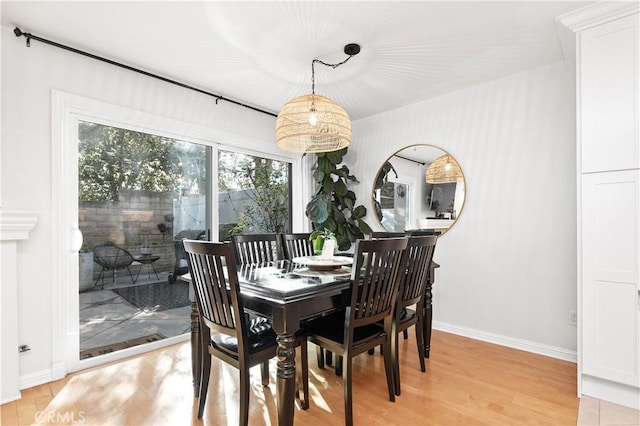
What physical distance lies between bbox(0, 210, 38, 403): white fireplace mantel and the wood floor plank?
139 millimetres

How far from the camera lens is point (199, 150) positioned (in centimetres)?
337

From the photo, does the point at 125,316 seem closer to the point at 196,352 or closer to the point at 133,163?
the point at 196,352

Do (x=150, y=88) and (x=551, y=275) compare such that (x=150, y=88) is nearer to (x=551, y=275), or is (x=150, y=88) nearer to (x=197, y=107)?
(x=197, y=107)

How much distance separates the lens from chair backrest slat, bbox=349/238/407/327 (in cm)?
176

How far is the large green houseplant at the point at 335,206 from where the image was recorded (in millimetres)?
3924

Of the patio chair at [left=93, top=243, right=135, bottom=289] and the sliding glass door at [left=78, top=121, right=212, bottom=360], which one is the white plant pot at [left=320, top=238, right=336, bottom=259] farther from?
the patio chair at [left=93, top=243, right=135, bottom=289]

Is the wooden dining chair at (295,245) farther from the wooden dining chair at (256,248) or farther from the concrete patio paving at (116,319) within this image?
the concrete patio paving at (116,319)

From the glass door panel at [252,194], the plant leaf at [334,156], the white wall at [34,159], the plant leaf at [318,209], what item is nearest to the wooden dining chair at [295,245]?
the plant leaf at [318,209]

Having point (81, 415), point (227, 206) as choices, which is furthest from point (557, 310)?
point (81, 415)

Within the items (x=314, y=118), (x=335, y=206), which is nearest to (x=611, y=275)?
(x=314, y=118)

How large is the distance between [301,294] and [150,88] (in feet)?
8.19

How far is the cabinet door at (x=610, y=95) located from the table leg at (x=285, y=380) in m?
2.20

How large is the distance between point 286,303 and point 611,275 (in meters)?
2.06

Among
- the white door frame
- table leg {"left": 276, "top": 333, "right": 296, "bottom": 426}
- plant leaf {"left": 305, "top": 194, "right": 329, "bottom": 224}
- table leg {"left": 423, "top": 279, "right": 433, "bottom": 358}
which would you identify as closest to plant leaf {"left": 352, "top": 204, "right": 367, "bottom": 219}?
plant leaf {"left": 305, "top": 194, "right": 329, "bottom": 224}
